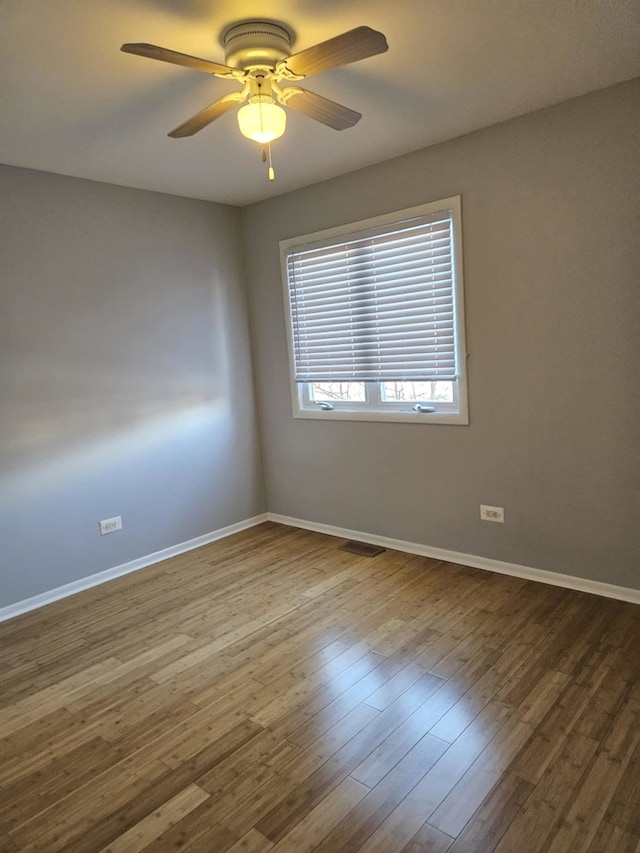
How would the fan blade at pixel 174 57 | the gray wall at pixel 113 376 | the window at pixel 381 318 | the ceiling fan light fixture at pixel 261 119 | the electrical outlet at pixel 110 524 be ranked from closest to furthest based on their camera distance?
the fan blade at pixel 174 57 → the ceiling fan light fixture at pixel 261 119 → the gray wall at pixel 113 376 → the window at pixel 381 318 → the electrical outlet at pixel 110 524

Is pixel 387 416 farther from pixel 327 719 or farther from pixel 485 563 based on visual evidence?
pixel 327 719

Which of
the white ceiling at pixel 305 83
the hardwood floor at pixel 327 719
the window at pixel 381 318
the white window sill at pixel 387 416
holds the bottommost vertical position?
the hardwood floor at pixel 327 719

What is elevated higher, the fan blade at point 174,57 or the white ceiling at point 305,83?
the white ceiling at point 305,83

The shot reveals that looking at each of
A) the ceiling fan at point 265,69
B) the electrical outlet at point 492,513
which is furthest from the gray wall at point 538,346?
the ceiling fan at point 265,69

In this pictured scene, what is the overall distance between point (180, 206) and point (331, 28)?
230 cm

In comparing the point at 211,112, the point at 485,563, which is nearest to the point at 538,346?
the point at 485,563

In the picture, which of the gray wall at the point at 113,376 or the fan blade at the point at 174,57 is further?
the gray wall at the point at 113,376

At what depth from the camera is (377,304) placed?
12.6 ft

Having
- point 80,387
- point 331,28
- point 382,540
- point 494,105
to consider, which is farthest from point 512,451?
point 80,387

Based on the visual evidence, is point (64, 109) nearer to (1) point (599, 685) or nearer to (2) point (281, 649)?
(2) point (281, 649)

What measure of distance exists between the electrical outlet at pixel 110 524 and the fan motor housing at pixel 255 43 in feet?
9.35

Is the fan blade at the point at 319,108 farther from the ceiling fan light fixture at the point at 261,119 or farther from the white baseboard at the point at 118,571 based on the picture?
the white baseboard at the point at 118,571

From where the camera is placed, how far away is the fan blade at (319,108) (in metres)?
2.16

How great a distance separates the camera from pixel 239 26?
2.01m
